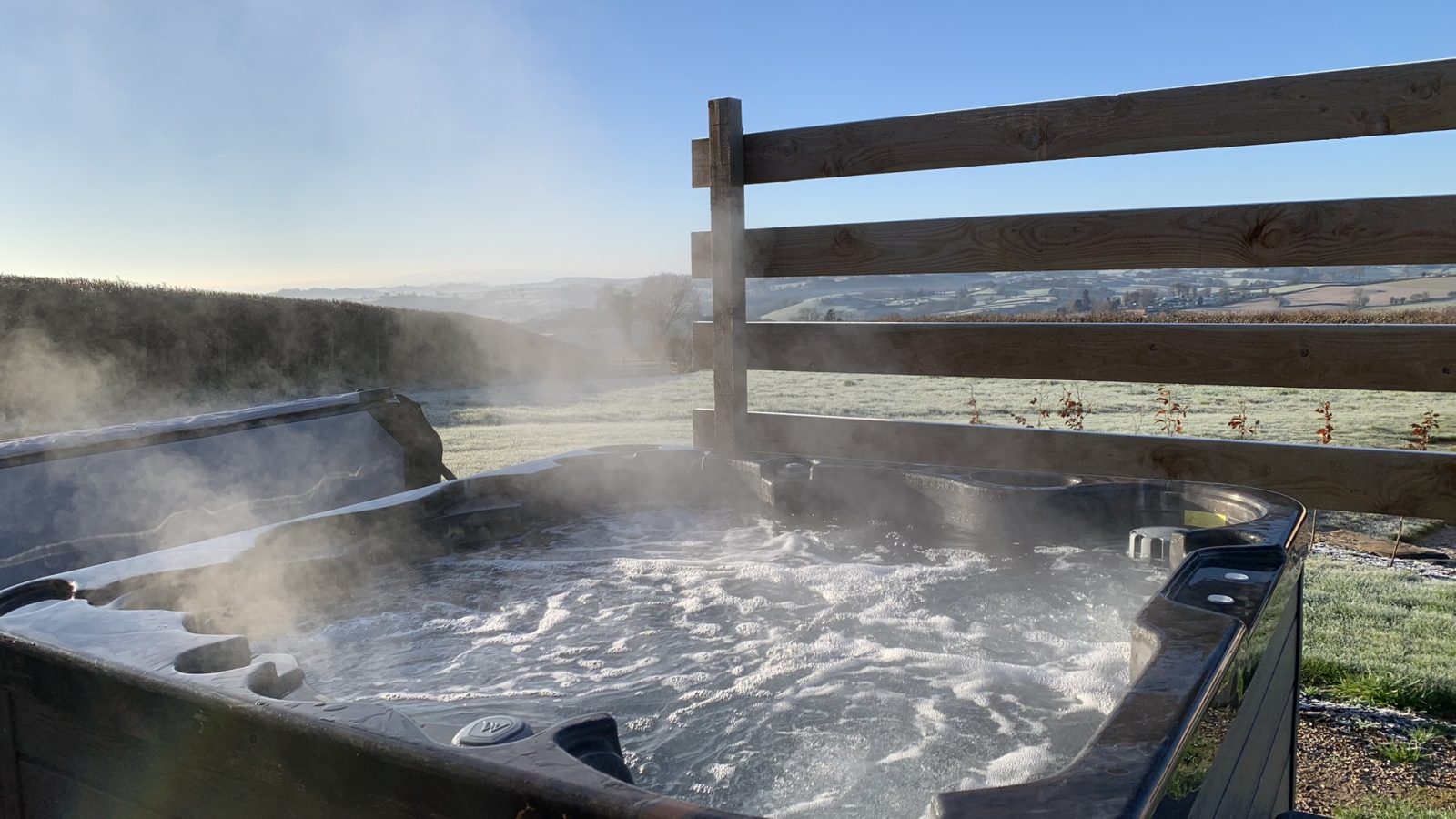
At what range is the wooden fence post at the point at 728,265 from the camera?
3.10 meters

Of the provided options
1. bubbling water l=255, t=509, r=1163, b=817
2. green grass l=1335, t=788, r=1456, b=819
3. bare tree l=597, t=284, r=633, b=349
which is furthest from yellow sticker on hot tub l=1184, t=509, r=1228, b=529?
bare tree l=597, t=284, r=633, b=349

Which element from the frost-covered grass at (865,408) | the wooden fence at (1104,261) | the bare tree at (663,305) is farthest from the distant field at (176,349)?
the wooden fence at (1104,261)

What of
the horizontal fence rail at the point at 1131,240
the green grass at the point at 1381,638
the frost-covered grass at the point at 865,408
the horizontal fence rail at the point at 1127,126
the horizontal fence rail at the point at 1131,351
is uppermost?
the horizontal fence rail at the point at 1127,126

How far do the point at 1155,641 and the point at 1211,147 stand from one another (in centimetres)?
170

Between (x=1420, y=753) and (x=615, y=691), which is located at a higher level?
(x=615, y=691)

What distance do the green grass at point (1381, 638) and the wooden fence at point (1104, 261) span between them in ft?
1.33

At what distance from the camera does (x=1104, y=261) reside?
8.62 feet

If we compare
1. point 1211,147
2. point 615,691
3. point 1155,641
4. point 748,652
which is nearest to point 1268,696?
point 1155,641

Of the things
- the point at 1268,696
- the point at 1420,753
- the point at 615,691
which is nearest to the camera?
the point at 1268,696

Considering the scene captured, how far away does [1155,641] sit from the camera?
1.26m

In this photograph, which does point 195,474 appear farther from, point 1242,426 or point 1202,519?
point 1242,426

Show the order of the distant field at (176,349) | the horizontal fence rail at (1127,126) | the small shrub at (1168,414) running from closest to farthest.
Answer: the horizontal fence rail at (1127,126) → the small shrub at (1168,414) → the distant field at (176,349)

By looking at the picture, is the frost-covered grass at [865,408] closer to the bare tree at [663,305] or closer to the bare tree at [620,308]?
the bare tree at [663,305]

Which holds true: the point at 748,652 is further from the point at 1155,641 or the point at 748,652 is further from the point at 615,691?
the point at 1155,641
